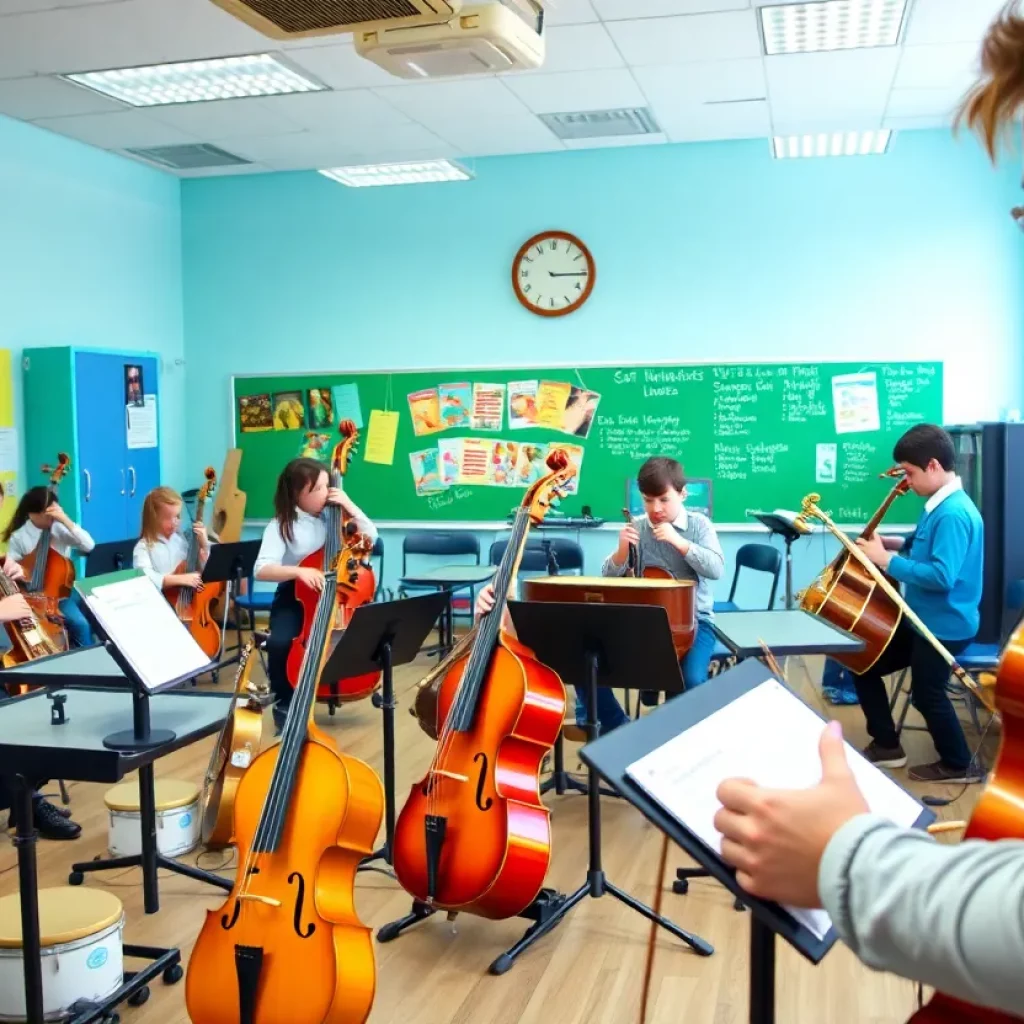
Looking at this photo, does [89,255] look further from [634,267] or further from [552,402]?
[634,267]

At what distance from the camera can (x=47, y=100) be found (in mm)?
6066

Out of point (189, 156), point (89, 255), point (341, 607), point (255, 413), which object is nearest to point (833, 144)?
point (189, 156)

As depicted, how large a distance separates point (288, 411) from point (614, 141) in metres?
2.97

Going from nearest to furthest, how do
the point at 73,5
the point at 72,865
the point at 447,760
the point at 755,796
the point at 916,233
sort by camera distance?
the point at 755,796
the point at 447,760
the point at 72,865
the point at 73,5
the point at 916,233

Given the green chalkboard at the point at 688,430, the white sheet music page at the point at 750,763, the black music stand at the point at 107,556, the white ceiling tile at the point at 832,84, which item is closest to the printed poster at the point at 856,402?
the green chalkboard at the point at 688,430

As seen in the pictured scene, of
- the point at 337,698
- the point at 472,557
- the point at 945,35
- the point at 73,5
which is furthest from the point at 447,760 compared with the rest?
the point at 472,557

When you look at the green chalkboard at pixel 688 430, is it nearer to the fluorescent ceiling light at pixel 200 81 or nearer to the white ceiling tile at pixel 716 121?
the white ceiling tile at pixel 716 121

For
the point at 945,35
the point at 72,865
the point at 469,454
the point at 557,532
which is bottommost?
the point at 72,865

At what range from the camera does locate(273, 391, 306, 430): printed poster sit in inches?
313

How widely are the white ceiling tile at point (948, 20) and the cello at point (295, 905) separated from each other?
13.1 ft

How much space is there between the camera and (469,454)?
7582 mm

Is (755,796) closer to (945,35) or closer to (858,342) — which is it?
(945,35)

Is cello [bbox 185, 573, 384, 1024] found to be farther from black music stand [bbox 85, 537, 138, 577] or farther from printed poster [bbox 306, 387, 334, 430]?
printed poster [bbox 306, 387, 334, 430]

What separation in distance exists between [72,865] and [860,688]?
10.6 feet
